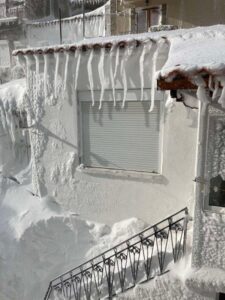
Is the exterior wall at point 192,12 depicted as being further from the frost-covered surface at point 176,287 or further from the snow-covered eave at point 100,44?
the frost-covered surface at point 176,287

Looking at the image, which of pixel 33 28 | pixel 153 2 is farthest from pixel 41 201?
pixel 33 28

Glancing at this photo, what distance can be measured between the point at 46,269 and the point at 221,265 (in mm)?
3789

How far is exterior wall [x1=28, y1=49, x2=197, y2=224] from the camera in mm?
5117

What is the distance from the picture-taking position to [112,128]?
219 inches

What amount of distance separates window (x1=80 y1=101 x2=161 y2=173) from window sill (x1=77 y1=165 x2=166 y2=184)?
97mm

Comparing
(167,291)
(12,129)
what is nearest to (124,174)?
(167,291)

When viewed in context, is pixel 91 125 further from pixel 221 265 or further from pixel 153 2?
pixel 153 2

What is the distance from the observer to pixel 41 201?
638cm

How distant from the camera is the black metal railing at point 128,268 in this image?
416 cm

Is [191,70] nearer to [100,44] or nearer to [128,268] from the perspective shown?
[100,44]

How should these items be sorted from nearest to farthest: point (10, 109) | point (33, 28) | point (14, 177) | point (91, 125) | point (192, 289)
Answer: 1. point (192, 289)
2. point (91, 125)
3. point (14, 177)
4. point (10, 109)
5. point (33, 28)

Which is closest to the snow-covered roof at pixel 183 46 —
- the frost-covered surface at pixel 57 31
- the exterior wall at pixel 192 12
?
the exterior wall at pixel 192 12

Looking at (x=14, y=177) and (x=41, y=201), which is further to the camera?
(x=14, y=177)

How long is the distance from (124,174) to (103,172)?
438 mm
